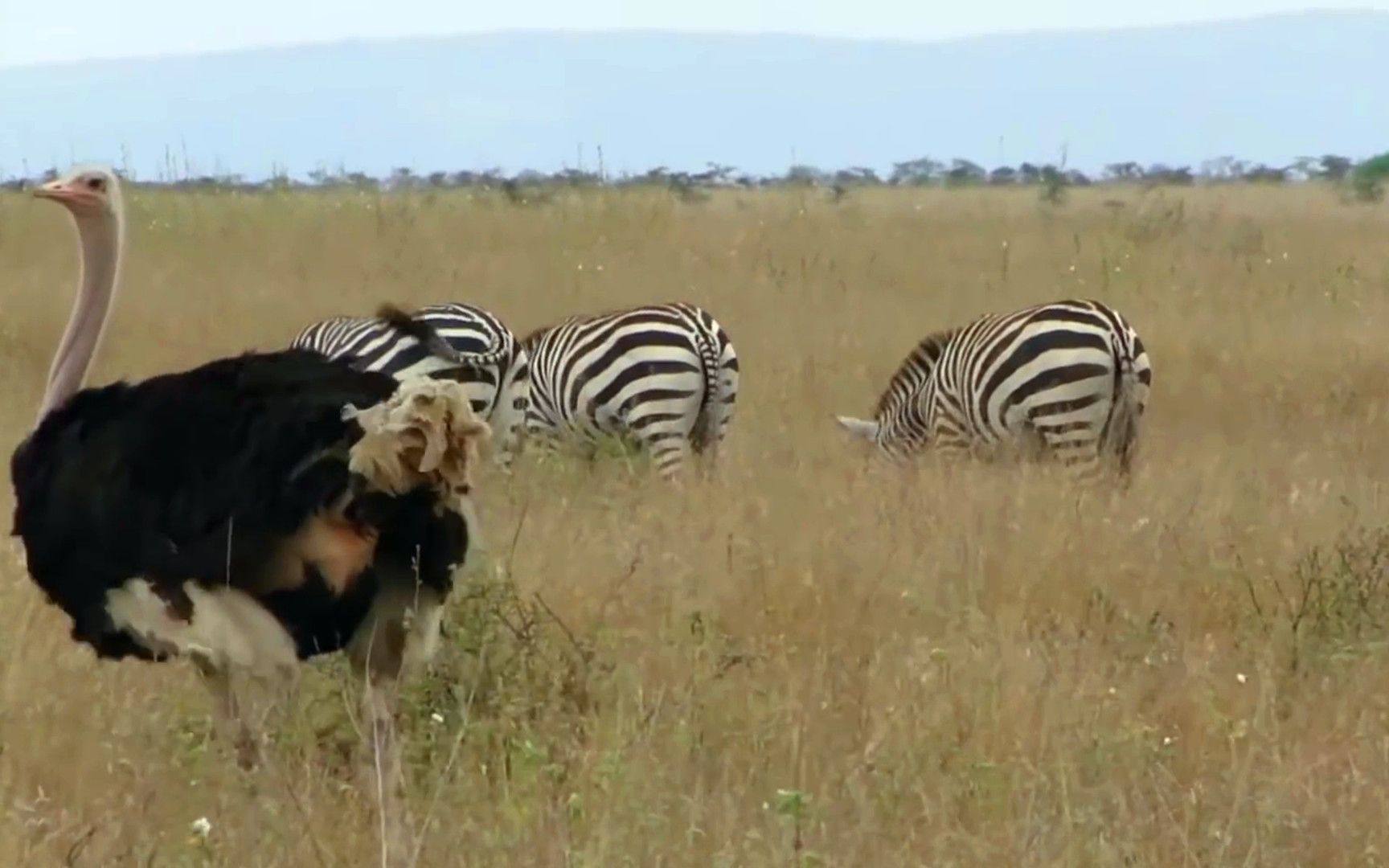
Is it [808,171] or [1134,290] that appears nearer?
[1134,290]

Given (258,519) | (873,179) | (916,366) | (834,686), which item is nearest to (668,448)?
(916,366)

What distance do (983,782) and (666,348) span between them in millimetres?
5923

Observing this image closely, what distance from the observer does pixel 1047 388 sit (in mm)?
10031

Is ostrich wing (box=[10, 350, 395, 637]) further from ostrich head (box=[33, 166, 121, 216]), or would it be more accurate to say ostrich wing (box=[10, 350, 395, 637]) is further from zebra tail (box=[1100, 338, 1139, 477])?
zebra tail (box=[1100, 338, 1139, 477])

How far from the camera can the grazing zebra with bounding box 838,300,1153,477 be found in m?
9.90

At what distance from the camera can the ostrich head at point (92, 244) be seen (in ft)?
20.0

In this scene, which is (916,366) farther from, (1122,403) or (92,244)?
(92,244)

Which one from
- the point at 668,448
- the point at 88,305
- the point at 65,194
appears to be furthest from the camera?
the point at 668,448

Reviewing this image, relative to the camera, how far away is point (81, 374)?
19.5ft

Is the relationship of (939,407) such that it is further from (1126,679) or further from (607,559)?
(1126,679)

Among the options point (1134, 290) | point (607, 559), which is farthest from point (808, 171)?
point (607, 559)

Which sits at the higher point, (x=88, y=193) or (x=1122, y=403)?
(x=88, y=193)

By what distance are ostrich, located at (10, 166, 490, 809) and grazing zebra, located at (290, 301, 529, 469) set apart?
3.97m

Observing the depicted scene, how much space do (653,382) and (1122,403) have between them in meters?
2.02
